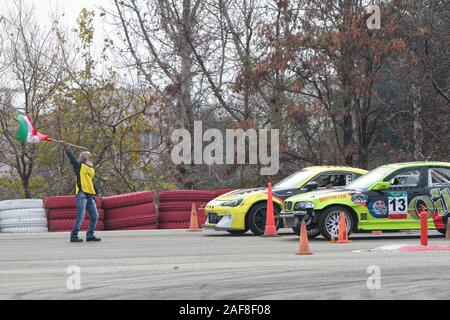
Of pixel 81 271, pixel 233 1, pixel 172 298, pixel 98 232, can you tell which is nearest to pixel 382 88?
pixel 233 1

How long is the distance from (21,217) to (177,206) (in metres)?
3.72

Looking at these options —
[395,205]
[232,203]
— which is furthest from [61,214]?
[395,205]

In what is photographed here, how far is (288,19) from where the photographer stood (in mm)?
31516

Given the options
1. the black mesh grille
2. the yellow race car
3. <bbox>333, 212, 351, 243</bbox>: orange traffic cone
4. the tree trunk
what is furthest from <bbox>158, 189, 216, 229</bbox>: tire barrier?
the tree trunk

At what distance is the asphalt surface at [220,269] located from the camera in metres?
10.7

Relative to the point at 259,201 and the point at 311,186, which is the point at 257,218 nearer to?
the point at 259,201

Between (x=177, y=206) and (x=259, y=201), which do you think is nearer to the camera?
(x=259, y=201)

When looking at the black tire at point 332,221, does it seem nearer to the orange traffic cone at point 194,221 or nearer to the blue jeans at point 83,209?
the blue jeans at point 83,209

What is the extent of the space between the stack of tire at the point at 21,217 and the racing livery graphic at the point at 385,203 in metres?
7.48

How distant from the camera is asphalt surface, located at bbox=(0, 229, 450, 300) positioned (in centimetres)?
1067

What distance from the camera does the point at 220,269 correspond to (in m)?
13.2

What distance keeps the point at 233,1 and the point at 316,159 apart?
22.0 ft
